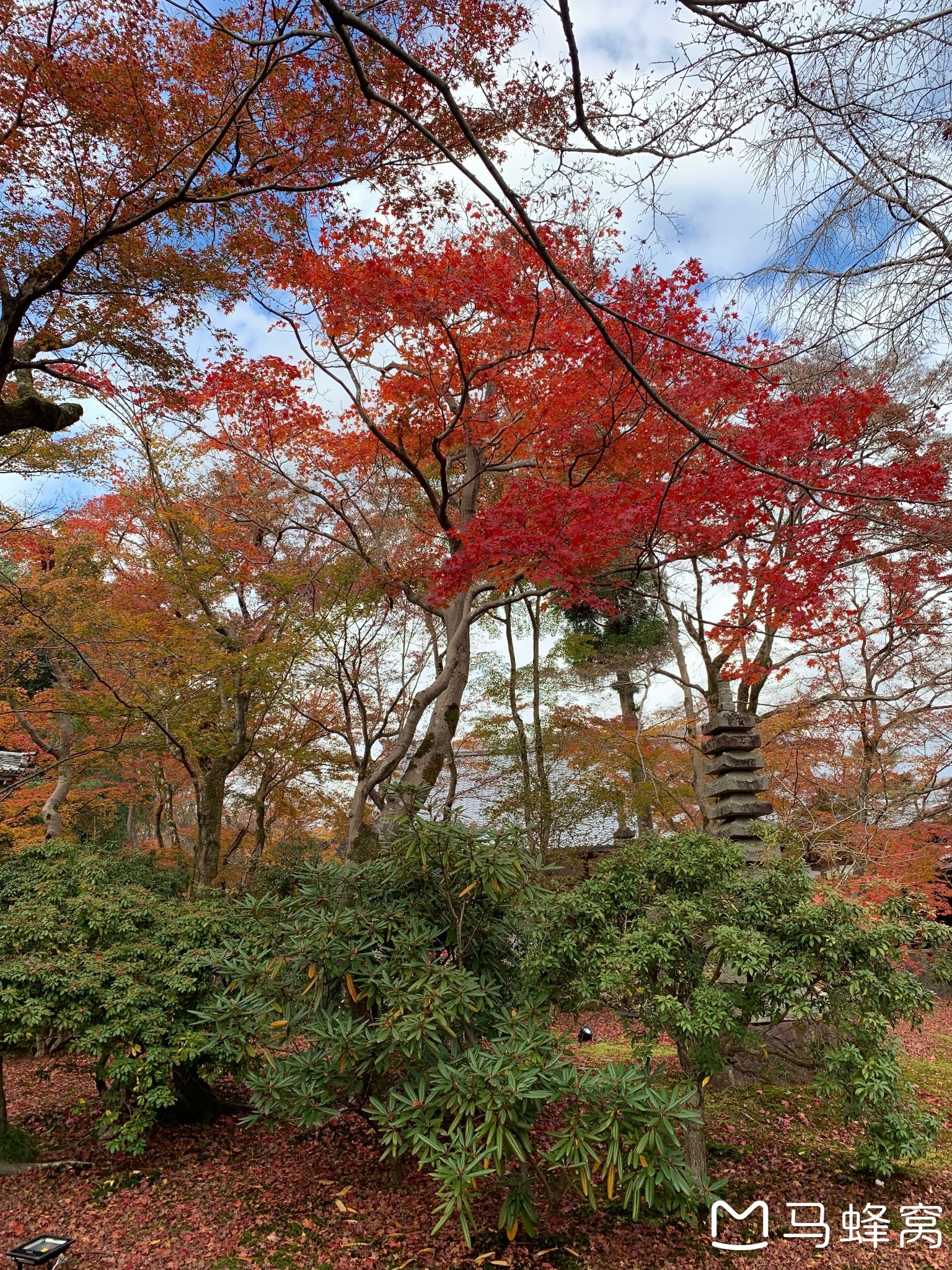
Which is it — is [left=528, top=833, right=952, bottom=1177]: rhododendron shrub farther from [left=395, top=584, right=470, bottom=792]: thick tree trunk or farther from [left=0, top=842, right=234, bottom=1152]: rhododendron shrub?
[left=395, top=584, right=470, bottom=792]: thick tree trunk

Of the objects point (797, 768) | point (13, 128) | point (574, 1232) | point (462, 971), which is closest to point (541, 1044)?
point (462, 971)

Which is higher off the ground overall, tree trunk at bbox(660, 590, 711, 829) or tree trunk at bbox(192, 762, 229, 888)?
tree trunk at bbox(660, 590, 711, 829)

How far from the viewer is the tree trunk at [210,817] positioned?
9203 mm

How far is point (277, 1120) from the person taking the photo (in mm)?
4789

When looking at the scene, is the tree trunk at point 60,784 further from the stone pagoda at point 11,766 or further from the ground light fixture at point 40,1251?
the ground light fixture at point 40,1251

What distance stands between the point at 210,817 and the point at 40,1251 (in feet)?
20.7

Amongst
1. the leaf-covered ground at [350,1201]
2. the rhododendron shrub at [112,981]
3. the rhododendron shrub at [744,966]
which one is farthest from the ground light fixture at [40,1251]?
the rhododendron shrub at [744,966]

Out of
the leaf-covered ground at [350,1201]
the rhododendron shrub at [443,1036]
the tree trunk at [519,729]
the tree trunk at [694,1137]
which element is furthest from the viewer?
the tree trunk at [519,729]

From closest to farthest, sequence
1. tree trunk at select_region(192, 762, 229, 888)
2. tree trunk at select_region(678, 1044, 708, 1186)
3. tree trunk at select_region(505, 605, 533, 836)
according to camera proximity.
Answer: tree trunk at select_region(678, 1044, 708, 1186), tree trunk at select_region(192, 762, 229, 888), tree trunk at select_region(505, 605, 533, 836)

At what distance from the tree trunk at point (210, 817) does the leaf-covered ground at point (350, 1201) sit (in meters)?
3.77

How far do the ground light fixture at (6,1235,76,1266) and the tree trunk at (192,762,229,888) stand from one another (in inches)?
228

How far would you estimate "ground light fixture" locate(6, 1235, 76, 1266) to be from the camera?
3238mm

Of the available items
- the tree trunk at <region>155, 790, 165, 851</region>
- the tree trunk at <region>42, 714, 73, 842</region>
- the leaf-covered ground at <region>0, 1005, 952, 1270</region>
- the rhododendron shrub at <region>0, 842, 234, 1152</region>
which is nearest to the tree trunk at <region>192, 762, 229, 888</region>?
the tree trunk at <region>42, 714, 73, 842</region>

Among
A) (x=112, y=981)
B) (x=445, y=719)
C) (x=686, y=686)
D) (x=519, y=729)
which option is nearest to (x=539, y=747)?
(x=519, y=729)
